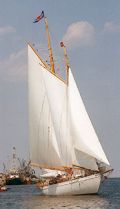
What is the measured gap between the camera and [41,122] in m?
75.9

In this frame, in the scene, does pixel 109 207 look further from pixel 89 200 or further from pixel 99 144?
pixel 99 144

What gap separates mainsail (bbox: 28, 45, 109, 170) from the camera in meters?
74.8

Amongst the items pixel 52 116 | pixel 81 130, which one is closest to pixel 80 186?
pixel 81 130

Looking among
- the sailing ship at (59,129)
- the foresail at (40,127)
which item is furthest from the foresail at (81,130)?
the foresail at (40,127)

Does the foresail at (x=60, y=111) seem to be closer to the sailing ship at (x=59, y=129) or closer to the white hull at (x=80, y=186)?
the sailing ship at (x=59, y=129)

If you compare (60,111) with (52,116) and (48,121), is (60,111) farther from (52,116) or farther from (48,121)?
(48,121)

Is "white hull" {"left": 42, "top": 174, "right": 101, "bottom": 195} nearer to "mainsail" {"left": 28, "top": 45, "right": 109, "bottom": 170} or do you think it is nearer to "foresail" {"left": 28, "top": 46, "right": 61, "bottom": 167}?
"mainsail" {"left": 28, "top": 45, "right": 109, "bottom": 170}

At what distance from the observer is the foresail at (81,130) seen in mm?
70375

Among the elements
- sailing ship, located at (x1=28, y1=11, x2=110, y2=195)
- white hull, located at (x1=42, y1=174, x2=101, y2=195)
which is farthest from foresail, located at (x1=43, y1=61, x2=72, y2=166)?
white hull, located at (x1=42, y1=174, x2=101, y2=195)

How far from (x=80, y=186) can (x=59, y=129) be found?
9065 mm

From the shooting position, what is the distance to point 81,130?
72.4 m

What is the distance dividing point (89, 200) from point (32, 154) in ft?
44.6

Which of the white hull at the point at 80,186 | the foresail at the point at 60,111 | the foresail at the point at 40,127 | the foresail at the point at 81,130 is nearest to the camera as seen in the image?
the foresail at the point at 81,130

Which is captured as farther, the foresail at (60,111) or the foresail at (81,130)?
the foresail at (60,111)
